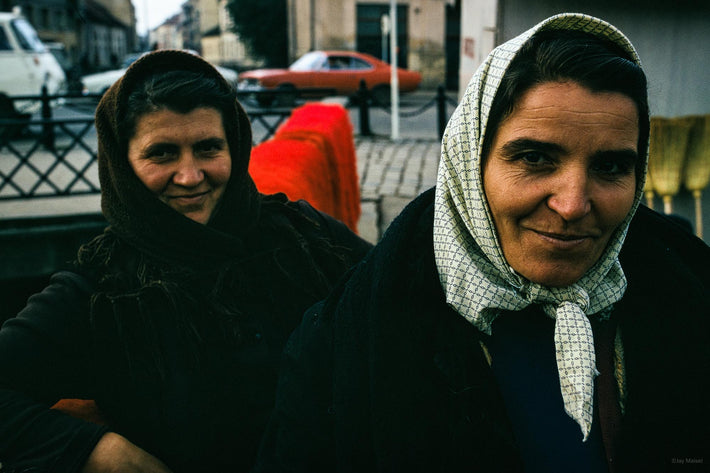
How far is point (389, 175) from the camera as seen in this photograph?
8.69 meters

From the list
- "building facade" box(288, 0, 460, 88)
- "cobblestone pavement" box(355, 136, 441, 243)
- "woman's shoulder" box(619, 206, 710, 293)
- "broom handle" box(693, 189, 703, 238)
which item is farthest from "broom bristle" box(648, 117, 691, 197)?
"building facade" box(288, 0, 460, 88)

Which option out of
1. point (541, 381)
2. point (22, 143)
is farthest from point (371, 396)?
point (22, 143)

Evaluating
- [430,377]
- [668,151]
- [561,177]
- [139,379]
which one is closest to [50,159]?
[668,151]

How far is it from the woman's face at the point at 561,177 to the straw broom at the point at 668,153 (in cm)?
400

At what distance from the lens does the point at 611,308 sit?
4.53 feet

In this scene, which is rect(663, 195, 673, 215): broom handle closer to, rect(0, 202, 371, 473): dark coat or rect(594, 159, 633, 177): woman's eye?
rect(0, 202, 371, 473): dark coat

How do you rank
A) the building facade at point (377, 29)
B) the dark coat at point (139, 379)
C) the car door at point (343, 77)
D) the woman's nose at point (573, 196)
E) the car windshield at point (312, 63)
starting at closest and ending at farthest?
1. the woman's nose at point (573, 196)
2. the dark coat at point (139, 379)
3. the car door at point (343, 77)
4. the car windshield at point (312, 63)
5. the building facade at point (377, 29)

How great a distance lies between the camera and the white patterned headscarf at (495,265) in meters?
1.27

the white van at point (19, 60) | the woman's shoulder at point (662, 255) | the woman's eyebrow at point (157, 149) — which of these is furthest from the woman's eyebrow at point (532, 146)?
the white van at point (19, 60)

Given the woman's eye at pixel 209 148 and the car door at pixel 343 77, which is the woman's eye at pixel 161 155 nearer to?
the woman's eye at pixel 209 148

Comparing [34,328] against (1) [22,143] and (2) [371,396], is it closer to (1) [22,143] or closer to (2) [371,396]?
(2) [371,396]

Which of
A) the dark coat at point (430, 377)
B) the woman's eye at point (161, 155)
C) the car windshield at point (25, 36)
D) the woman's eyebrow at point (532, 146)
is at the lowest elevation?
the dark coat at point (430, 377)

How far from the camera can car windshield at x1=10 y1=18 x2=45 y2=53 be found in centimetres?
1291

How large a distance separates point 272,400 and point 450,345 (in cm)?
80
